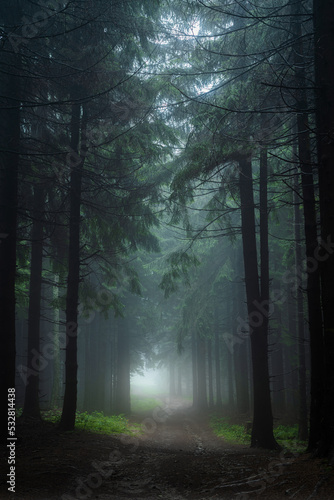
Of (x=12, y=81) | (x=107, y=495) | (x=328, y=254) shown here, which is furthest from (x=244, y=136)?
(x=107, y=495)

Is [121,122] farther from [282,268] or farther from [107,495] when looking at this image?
[282,268]

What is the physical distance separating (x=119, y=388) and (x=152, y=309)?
19.0 ft

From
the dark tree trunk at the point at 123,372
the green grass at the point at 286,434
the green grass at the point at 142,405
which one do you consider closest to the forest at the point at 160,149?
the green grass at the point at 286,434

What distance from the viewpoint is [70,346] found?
1059 cm

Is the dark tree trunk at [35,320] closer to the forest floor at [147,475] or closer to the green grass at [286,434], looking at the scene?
the forest floor at [147,475]

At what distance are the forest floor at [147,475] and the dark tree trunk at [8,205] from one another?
1.60 metres

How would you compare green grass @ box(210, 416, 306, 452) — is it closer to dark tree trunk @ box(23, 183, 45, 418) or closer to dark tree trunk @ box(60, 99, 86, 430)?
dark tree trunk @ box(60, 99, 86, 430)

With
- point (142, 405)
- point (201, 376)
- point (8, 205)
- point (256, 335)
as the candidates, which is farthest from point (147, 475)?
point (142, 405)

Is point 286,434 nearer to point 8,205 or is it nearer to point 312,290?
point 312,290

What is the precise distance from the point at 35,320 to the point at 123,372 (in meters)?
13.7

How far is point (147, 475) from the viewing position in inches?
255

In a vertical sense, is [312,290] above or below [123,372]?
above

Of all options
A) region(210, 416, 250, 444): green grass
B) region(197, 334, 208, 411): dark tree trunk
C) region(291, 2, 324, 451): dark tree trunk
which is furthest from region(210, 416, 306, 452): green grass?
region(197, 334, 208, 411): dark tree trunk

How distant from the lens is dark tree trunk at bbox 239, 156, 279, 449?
10.1 m
